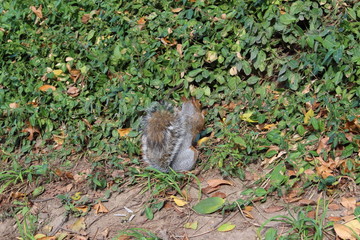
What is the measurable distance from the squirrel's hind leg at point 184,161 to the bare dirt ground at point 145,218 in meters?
0.17

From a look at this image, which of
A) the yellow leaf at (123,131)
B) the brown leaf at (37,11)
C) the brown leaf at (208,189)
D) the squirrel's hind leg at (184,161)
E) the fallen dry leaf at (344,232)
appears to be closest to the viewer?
the fallen dry leaf at (344,232)

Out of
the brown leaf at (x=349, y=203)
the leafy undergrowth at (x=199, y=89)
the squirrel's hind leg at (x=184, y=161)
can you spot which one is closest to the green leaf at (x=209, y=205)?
the leafy undergrowth at (x=199, y=89)

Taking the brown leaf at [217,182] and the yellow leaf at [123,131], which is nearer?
the brown leaf at [217,182]

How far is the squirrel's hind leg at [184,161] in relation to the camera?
14.7ft

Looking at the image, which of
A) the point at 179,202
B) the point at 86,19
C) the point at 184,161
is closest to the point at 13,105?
the point at 86,19

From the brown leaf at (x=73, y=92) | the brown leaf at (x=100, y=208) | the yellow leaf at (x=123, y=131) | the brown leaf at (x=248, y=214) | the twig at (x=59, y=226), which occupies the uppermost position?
the brown leaf at (x=248, y=214)

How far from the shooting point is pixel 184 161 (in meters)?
4.49

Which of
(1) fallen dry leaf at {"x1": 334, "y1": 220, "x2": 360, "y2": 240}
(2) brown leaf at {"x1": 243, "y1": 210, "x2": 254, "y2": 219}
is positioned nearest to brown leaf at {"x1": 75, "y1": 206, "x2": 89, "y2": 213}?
(2) brown leaf at {"x1": 243, "y1": 210, "x2": 254, "y2": 219}

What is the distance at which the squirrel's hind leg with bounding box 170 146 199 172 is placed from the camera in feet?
14.7

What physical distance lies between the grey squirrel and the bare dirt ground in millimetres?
257

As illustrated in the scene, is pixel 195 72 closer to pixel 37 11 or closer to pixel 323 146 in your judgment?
pixel 323 146

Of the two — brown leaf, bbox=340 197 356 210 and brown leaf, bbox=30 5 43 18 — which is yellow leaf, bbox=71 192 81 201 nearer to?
brown leaf, bbox=340 197 356 210

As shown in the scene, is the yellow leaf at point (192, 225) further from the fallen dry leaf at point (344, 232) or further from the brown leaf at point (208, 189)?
the fallen dry leaf at point (344, 232)

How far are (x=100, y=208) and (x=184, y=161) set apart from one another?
2.83 ft
